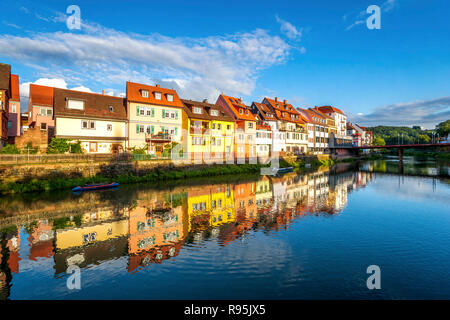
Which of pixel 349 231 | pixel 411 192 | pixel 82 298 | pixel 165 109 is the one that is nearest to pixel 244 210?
pixel 349 231

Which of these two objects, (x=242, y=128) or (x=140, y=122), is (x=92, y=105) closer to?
(x=140, y=122)

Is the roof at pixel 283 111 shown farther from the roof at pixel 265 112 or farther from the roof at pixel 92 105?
the roof at pixel 92 105

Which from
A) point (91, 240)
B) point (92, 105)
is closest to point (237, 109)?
point (92, 105)

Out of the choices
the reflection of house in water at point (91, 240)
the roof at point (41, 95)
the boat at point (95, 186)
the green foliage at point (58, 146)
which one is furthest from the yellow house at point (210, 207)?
the roof at point (41, 95)

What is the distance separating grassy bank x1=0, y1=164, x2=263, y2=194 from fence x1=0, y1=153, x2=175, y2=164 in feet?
6.71

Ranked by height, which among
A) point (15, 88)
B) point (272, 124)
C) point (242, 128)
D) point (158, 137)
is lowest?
point (158, 137)

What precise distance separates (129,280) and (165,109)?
3744 centimetres

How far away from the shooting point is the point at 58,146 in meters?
31.6

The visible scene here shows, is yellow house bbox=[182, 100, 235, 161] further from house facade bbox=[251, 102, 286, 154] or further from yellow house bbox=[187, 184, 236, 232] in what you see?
yellow house bbox=[187, 184, 236, 232]

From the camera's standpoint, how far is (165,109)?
44156mm

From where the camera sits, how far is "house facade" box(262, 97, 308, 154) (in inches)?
2625

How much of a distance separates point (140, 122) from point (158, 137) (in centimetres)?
368
